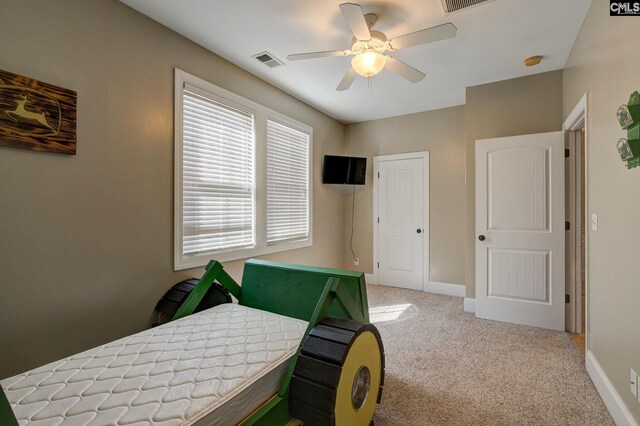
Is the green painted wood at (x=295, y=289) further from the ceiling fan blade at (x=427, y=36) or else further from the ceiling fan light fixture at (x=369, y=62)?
the ceiling fan blade at (x=427, y=36)

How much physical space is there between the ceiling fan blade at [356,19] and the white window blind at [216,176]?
1.54 metres

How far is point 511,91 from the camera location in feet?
11.1

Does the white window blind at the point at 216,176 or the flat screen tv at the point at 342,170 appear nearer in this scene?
the white window blind at the point at 216,176

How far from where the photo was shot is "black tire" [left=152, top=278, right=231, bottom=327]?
2166 millimetres

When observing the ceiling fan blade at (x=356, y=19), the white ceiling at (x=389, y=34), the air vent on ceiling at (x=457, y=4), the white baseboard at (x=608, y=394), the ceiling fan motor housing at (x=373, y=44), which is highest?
the white ceiling at (x=389, y=34)

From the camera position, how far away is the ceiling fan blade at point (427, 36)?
1835 millimetres

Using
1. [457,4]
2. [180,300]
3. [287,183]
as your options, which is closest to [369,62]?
[457,4]

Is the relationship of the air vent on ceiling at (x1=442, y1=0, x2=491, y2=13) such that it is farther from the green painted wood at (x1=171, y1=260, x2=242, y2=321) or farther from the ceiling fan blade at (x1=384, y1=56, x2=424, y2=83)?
the green painted wood at (x1=171, y1=260, x2=242, y2=321)

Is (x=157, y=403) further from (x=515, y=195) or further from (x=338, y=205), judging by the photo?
(x=338, y=205)

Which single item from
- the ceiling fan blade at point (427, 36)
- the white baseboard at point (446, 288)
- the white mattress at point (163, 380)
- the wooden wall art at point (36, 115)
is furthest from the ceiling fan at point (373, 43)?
the white baseboard at point (446, 288)

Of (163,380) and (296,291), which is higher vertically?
(296,291)

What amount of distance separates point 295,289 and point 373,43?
1891mm

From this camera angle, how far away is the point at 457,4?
6.83 feet

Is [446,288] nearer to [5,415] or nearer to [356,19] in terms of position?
[356,19]
